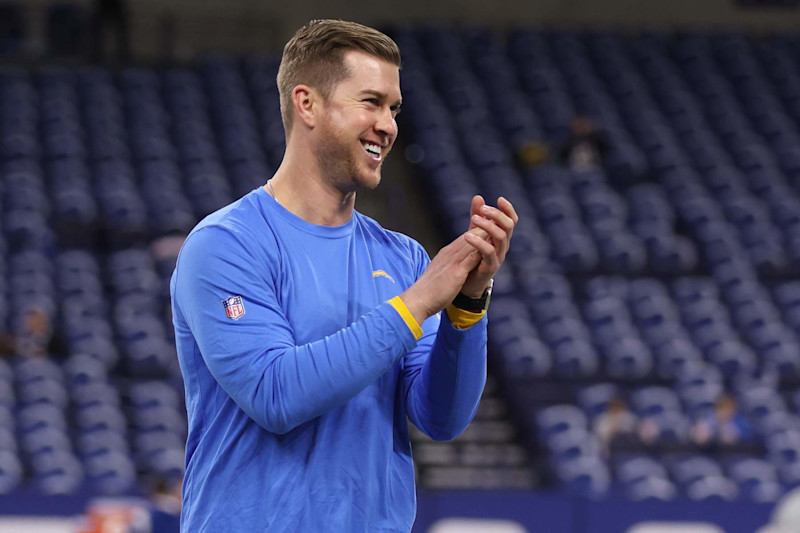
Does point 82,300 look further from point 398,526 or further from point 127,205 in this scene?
point 398,526

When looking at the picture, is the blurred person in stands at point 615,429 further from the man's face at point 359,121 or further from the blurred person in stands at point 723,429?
the man's face at point 359,121

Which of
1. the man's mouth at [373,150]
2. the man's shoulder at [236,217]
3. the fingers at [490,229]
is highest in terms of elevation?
the man's mouth at [373,150]

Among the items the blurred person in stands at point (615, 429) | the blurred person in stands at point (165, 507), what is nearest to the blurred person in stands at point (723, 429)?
the blurred person in stands at point (615, 429)

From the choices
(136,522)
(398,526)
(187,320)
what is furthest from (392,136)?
(136,522)

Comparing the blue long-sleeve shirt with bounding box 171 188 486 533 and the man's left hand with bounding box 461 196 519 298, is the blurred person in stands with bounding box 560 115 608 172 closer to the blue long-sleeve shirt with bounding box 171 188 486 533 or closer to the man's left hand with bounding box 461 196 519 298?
the blue long-sleeve shirt with bounding box 171 188 486 533

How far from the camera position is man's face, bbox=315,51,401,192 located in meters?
2.52

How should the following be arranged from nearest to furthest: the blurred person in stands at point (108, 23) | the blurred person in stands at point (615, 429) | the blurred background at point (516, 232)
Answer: the blurred background at point (516, 232)
the blurred person in stands at point (615, 429)
the blurred person in stands at point (108, 23)

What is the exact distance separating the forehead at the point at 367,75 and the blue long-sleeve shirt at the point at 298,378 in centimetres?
29

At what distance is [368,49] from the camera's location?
2531mm

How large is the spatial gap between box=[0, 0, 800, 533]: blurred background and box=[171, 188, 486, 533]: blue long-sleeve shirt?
5690 mm

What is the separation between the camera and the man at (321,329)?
235cm

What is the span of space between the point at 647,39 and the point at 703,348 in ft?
23.5

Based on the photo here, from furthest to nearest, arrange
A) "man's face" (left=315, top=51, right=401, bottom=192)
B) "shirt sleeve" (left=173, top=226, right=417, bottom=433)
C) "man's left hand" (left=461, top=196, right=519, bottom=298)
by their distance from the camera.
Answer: "man's face" (left=315, top=51, right=401, bottom=192), "man's left hand" (left=461, top=196, right=519, bottom=298), "shirt sleeve" (left=173, top=226, right=417, bottom=433)

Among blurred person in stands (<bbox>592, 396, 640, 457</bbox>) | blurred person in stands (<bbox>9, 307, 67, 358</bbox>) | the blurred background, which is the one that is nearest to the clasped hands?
the blurred background
